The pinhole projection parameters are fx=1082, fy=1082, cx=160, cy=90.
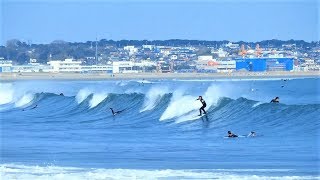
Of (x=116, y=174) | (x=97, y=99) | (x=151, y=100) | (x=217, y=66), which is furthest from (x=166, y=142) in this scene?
(x=217, y=66)

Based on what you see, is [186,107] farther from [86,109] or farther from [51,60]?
[51,60]

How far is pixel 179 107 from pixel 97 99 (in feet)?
37.9

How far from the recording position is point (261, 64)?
513 feet

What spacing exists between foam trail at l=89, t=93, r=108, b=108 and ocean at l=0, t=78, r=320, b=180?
3320mm

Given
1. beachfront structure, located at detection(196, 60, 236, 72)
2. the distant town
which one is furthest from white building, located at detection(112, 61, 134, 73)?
beachfront structure, located at detection(196, 60, 236, 72)

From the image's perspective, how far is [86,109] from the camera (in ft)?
142

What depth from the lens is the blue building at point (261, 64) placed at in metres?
153

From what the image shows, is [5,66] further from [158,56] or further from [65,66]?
[158,56]

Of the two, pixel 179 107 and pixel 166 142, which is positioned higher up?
pixel 166 142

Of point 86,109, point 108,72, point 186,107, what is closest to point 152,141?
point 186,107

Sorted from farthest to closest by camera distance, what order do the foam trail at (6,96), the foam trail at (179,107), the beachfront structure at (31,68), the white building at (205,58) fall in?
the white building at (205,58) < the beachfront structure at (31,68) < the foam trail at (6,96) < the foam trail at (179,107)

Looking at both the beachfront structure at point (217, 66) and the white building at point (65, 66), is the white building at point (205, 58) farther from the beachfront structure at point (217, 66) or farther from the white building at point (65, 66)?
the white building at point (65, 66)

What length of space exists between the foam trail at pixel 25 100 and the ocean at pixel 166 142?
27.7ft

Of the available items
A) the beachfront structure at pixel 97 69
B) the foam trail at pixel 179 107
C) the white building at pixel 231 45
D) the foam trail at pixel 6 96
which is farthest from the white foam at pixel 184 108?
the white building at pixel 231 45
